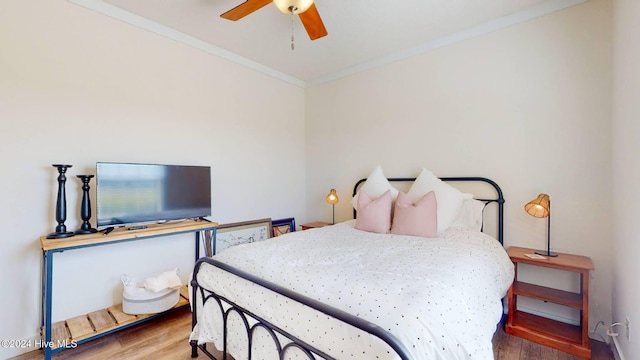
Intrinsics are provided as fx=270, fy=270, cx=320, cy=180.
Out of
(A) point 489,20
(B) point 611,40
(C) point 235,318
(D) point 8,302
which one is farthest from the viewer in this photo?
(A) point 489,20

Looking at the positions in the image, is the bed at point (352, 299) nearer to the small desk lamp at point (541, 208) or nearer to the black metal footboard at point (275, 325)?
the black metal footboard at point (275, 325)

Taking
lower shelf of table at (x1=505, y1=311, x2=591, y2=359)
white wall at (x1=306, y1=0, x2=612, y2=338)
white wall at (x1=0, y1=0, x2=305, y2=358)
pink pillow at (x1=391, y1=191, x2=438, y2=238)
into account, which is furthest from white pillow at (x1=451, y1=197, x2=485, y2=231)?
white wall at (x1=0, y1=0, x2=305, y2=358)

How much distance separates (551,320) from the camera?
7.43ft

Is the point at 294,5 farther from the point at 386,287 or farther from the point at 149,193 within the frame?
the point at 149,193

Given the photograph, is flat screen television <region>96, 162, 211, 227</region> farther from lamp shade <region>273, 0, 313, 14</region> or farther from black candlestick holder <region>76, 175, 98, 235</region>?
lamp shade <region>273, 0, 313, 14</region>

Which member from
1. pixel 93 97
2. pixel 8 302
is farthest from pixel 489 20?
A: pixel 8 302

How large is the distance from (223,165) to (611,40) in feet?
12.1

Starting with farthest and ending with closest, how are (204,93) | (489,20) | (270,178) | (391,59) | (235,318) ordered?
1. (270,178)
2. (391,59)
3. (204,93)
4. (489,20)
5. (235,318)

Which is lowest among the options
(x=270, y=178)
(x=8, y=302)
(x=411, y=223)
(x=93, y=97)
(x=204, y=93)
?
(x=8, y=302)

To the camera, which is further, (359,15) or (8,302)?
(359,15)

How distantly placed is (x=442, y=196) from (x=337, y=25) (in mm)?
1925

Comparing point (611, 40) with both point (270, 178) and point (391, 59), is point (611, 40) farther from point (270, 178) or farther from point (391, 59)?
point (270, 178)

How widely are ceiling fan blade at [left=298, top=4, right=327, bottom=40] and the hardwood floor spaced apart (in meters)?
2.54

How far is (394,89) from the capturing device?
3.27 metres
